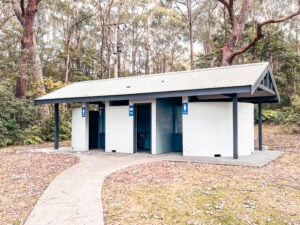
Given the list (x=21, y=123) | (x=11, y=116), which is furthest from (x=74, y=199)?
(x=21, y=123)

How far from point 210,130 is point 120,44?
13.8 metres

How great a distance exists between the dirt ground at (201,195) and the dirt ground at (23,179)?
1492 mm

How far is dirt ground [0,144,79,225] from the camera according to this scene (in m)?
5.13

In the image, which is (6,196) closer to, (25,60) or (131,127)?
(131,127)

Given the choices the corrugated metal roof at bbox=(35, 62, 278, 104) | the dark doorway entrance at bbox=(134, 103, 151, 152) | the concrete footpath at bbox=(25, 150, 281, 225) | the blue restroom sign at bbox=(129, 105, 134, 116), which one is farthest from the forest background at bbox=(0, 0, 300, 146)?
the concrete footpath at bbox=(25, 150, 281, 225)

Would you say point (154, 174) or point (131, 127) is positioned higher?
point (131, 127)

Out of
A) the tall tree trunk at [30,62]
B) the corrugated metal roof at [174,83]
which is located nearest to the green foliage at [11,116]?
the tall tree trunk at [30,62]

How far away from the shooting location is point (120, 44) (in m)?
21.6

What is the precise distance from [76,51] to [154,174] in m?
22.6

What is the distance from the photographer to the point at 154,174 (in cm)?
717

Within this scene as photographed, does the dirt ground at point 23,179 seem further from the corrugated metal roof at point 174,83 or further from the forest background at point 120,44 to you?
the forest background at point 120,44

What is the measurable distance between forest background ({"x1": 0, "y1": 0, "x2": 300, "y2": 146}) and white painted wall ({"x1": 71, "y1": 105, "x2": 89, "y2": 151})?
402cm

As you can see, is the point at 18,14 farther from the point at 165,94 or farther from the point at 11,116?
the point at 165,94

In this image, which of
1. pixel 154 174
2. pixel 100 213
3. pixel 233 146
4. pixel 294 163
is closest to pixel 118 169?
pixel 154 174
